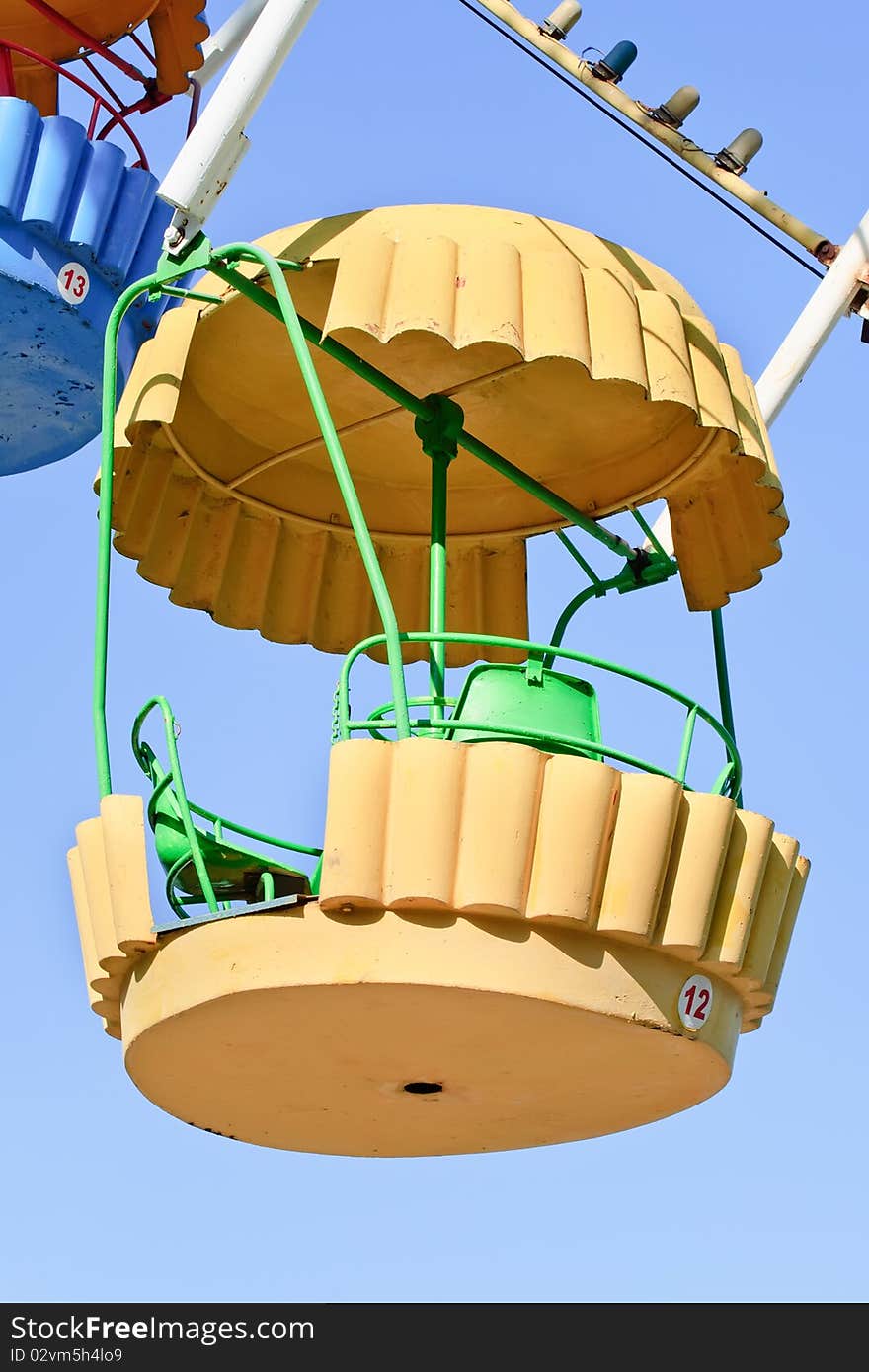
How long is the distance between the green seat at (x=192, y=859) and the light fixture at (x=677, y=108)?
960cm

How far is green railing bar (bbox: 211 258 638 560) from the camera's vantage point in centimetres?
2266

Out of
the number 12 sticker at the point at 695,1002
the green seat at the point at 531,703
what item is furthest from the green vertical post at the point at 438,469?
the number 12 sticker at the point at 695,1002

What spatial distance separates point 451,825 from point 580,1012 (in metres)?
1.60

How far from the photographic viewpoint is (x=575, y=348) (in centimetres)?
2159

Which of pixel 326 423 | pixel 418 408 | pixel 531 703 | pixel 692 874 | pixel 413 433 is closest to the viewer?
pixel 692 874

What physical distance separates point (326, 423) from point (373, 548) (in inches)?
95.5

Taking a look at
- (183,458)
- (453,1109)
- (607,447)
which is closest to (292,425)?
(183,458)

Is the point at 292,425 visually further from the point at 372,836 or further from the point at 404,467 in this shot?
the point at 372,836

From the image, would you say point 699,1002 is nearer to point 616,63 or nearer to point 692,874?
point 692,874

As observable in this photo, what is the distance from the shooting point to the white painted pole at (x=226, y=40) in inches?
1268

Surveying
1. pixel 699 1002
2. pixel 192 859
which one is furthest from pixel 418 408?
pixel 699 1002

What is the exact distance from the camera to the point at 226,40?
32.4m

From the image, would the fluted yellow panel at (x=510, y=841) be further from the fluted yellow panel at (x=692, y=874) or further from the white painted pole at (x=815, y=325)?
the white painted pole at (x=815, y=325)

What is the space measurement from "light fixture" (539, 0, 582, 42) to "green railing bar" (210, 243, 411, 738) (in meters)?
7.14
